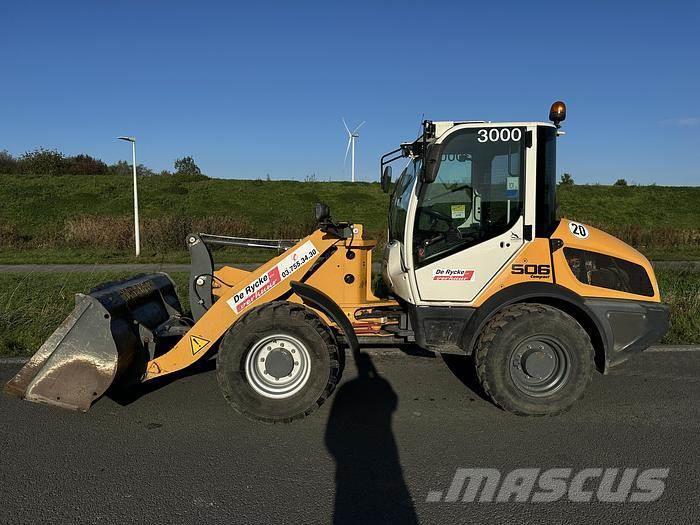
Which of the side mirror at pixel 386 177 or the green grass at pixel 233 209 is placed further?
the green grass at pixel 233 209

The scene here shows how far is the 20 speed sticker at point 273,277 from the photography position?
14.6 feet

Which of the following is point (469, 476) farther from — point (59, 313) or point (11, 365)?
point (59, 313)

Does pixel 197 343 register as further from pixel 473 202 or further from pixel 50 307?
pixel 50 307

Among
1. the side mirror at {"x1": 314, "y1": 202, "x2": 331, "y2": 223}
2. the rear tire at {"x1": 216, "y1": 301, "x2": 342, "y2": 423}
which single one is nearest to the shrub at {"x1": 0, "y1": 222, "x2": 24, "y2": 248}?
the side mirror at {"x1": 314, "y1": 202, "x2": 331, "y2": 223}

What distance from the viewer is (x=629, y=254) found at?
15.5ft

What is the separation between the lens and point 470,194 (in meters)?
4.64

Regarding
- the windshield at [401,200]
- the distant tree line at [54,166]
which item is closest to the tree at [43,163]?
the distant tree line at [54,166]

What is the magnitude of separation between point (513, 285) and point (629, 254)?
1.17 metres

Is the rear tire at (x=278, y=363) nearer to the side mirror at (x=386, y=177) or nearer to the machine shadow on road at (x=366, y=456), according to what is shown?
the machine shadow on road at (x=366, y=456)

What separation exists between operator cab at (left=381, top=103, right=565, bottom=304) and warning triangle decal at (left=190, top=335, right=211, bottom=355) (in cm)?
183

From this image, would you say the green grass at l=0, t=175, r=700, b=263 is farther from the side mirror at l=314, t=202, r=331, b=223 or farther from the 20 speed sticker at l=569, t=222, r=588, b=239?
the 20 speed sticker at l=569, t=222, r=588, b=239

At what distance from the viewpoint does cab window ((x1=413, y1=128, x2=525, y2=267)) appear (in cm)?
452

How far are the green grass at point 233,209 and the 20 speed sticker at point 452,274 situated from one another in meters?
13.9

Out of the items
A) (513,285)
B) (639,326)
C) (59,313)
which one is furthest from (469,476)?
(59,313)
